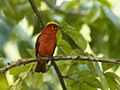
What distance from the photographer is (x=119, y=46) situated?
2.17 m

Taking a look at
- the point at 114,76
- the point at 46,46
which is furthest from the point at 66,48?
the point at 46,46

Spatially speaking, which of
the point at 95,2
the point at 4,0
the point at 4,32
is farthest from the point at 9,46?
the point at 95,2

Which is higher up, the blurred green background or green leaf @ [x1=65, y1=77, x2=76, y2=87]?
the blurred green background

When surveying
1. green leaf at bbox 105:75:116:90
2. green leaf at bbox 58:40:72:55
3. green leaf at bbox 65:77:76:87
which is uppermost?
green leaf at bbox 58:40:72:55

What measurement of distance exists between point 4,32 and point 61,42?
3.10ft

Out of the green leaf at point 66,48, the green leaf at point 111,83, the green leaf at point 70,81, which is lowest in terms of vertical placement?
the green leaf at point 111,83

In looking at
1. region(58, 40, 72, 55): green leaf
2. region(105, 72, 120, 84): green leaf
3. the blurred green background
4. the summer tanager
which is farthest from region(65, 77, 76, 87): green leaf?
the summer tanager

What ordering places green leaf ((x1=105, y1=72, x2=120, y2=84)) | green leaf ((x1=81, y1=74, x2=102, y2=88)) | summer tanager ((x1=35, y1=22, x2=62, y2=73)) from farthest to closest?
summer tanager ((x1=35, y1=22, x2=62, y2=73)), green leaf ((x1=81, y1=74, x2=102, y2=88)), green leaf ((x1=105, y1=72, x2=120, y2=84))

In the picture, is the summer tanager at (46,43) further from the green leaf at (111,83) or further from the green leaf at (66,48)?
the green leaf at (111,83)

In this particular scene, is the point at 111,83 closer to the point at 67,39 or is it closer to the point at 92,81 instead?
the point at 92,81

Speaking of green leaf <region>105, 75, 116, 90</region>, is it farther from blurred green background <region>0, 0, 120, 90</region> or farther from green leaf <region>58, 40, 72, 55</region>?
green leaf <region>58, 40, 72, 55</region>

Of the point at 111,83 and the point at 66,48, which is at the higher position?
the point at 66,48

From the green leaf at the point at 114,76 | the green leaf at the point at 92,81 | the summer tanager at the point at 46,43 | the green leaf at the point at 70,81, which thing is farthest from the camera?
the summer tanager at the point at 46,43

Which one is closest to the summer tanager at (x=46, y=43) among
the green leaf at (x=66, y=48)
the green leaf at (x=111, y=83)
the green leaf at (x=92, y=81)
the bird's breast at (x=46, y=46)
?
the bird's breast at (x=46, y=46)
